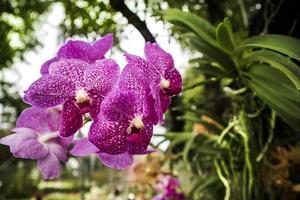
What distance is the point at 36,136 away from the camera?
20.7 inches

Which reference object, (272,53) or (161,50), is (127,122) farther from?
(272,53)

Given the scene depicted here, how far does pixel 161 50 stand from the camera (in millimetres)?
497

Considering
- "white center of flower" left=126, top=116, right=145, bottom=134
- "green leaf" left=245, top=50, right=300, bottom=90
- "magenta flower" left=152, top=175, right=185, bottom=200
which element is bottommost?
"magenta flower" left=152, top=175, right=185, bottom=200

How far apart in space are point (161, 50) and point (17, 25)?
4.10 feet

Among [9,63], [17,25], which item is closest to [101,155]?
[17,25]

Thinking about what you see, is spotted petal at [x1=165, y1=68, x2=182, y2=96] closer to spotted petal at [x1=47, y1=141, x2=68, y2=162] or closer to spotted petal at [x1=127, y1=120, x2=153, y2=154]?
spotted petal at [x1=127, y1=120, x2=153, y2=154]

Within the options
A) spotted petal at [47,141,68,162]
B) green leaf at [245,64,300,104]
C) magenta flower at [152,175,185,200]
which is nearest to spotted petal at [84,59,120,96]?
spotted petal at [47,141,68,162]

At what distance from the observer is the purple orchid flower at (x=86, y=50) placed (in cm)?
49

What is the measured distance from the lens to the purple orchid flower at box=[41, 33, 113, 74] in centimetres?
49

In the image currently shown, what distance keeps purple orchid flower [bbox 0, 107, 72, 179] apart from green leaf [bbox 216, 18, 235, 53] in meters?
0.38

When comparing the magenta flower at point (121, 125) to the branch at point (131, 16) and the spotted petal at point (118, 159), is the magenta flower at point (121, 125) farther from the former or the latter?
the branch at point (131, 16)

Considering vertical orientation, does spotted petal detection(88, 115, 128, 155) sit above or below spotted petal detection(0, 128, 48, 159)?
above

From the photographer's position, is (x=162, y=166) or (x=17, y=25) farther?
(x=17, y=25)

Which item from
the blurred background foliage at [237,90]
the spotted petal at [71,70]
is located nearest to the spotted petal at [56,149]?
the spotted petal at [71,70]
